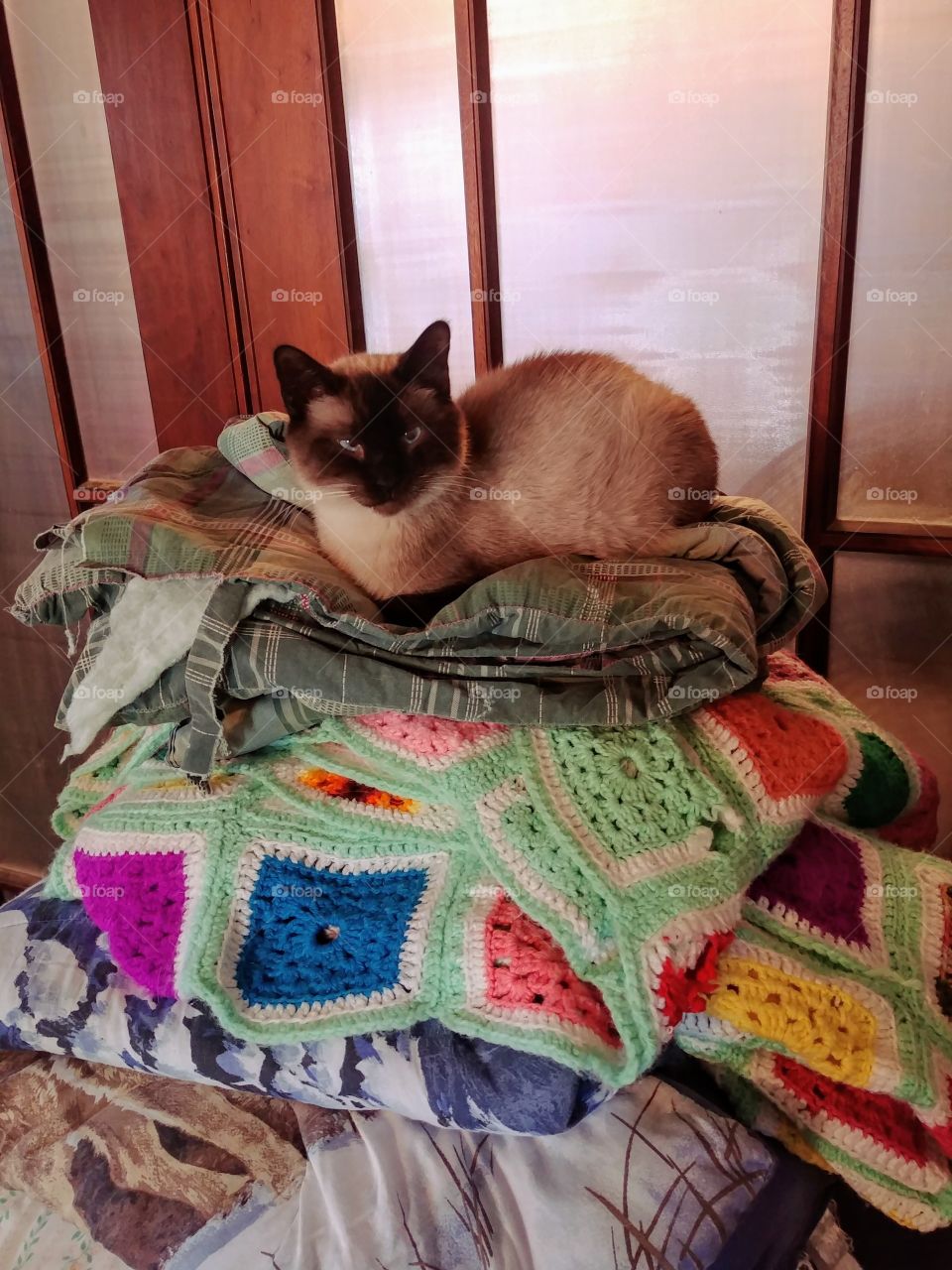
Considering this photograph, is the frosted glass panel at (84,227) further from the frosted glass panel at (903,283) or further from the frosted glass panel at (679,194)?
the frosted glass panel at (903,283)

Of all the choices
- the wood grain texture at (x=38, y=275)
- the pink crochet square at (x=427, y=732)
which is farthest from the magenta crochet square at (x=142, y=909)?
the wood grain texture at (x=38, y=275)

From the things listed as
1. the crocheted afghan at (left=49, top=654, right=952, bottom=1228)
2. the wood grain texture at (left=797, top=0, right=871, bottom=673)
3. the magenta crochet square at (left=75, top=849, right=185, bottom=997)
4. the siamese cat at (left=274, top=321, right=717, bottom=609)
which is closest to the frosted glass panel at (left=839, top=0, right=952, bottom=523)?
the wood grain texture at (left=797, top=0, right=871, bottom=673)

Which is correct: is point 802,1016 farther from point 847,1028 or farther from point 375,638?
point 375,638

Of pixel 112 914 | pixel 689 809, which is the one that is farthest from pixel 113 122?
pixel 689 809

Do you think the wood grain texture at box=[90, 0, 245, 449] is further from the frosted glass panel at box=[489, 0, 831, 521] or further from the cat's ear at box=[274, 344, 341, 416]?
the cat's ear at box=[274, 344, 341, 416]

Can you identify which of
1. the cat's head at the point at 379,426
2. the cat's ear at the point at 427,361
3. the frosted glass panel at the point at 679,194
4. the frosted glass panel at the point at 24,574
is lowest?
the frosted glass panel at the point at 24,574

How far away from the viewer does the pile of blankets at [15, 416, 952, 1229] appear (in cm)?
60

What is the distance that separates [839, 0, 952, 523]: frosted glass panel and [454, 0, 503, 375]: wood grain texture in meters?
0.48

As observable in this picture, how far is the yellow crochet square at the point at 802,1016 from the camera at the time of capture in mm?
589

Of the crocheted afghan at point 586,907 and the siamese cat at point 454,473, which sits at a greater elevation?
the siamese cat at point 454,473

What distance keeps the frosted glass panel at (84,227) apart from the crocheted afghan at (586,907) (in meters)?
1.07

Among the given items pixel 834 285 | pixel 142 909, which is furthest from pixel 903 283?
pixel 142 909

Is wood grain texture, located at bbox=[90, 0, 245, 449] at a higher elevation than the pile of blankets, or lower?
higher

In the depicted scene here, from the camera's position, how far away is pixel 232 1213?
627 millimetres
